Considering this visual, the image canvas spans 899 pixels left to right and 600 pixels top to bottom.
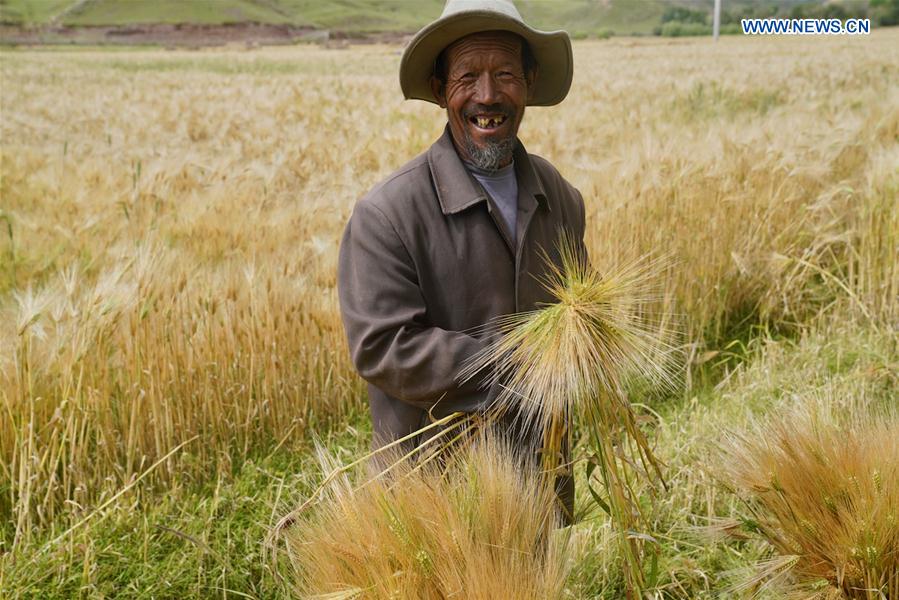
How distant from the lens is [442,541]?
1.14 m

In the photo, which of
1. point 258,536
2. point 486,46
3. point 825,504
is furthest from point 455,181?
point 258,536

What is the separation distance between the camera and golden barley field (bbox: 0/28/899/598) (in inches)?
83.8

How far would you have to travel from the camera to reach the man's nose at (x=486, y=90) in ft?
5.73

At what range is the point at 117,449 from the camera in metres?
2.56

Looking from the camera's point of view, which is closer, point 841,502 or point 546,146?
point 841,502

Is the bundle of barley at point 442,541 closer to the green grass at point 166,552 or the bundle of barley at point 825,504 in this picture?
the bundle of barley at point 825,504

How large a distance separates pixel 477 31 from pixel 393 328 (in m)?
0.73

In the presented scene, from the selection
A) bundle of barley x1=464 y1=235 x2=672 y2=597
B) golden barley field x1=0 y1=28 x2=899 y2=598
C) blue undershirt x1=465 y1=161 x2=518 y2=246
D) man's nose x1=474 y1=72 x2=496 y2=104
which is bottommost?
golden barley field x1=0 y1=28 x2=899 y2=598

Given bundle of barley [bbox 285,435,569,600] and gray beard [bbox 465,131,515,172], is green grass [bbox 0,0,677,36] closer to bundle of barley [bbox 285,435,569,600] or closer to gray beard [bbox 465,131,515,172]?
gray beard [bbox 465,131,515,172]

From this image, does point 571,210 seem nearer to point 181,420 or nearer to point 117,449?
point 181,420

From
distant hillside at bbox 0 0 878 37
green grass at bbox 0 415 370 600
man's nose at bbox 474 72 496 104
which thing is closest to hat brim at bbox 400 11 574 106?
man's nose at bbox 474 72 496 104

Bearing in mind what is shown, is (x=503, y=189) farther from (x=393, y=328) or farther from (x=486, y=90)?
(x=393, y=328)

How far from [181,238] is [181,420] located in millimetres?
1712

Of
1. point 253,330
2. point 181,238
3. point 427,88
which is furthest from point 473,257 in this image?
point 181,238
